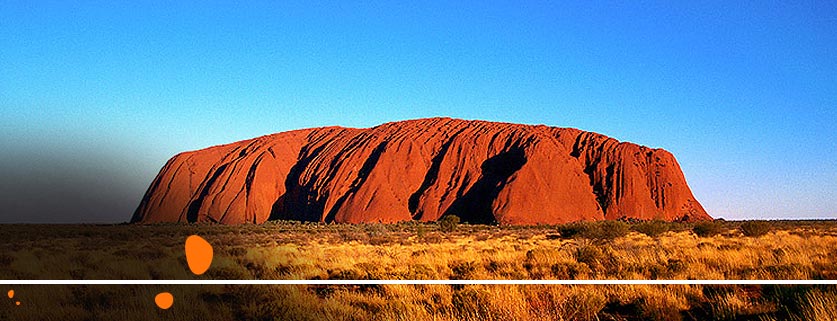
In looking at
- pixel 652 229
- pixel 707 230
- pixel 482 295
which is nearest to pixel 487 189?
pixel 652 229

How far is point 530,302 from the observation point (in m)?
8.57

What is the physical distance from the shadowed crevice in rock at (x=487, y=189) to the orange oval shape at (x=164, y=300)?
5115cm

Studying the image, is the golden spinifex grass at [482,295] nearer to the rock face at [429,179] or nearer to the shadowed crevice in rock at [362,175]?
the rock face at [429,179]

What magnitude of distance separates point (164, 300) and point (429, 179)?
60.5m

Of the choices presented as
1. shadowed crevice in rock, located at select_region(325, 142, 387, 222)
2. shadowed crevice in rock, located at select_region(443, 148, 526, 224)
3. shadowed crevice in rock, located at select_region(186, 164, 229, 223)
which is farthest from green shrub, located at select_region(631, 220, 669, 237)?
shadowed crevice in rock, located at select_region(186, 164, 229, 223)

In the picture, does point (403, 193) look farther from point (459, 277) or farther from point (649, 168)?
point (459, 277)

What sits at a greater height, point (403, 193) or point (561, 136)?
point (561, 136)

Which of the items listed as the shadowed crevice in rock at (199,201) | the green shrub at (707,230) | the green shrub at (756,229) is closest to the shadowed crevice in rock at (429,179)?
the shadowed crevice in rock at (199,201)

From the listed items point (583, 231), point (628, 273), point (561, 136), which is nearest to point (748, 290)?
point (628, 273)

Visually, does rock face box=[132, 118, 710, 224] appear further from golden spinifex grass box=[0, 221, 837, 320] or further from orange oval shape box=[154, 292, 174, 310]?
orange oval shape box=[154, 292, 174, 310]

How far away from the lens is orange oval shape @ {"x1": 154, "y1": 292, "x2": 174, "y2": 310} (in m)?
8.94

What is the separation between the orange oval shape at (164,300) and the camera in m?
8.94

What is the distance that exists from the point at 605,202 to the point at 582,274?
201ft

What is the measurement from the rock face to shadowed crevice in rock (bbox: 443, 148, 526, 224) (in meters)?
0.13
